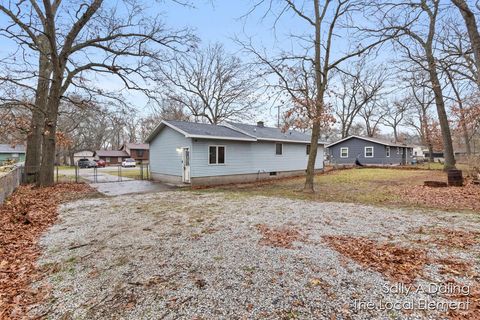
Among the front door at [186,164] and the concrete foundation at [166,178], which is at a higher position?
the front door at [186,164]

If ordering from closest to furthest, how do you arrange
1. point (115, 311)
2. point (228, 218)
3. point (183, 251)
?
point (115, 311) → point (183, 251) → point (228, 218)

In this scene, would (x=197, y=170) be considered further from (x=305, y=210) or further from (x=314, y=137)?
(x=305, y=210)

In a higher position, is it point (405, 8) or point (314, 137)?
point (405, 8)

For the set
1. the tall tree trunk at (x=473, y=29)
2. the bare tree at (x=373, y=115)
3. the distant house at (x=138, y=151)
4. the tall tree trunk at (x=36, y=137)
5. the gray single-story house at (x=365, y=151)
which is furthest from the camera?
the distant house at (x=138, y=151)

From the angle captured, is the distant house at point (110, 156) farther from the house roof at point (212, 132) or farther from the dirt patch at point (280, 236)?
the dirt patch at point (280, 236)

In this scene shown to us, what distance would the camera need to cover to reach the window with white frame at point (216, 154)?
13.5 metres

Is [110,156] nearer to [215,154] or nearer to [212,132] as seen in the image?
[212,132]

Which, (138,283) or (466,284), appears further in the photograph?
(138,283)

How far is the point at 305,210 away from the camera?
7.19 meters

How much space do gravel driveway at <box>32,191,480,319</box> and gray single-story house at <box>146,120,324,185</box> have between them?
648 cm

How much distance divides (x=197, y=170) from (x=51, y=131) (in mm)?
6991

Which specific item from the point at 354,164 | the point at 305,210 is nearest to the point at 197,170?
the point at 305,210

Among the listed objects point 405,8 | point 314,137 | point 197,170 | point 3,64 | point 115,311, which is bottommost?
point 115,311

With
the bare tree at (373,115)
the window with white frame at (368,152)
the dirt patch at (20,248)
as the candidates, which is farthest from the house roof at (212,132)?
the bare tree at (373,115)
